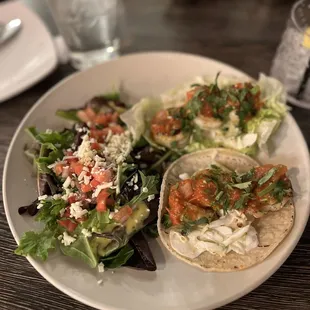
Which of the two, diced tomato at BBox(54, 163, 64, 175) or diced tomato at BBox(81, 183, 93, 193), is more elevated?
diced tomato at BBox(54, 163, 64, 175)

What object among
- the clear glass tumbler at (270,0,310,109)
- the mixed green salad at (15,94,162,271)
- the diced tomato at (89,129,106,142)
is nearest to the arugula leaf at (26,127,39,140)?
the mixed green salad at (15,94,162,271)

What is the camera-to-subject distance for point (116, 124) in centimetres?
233

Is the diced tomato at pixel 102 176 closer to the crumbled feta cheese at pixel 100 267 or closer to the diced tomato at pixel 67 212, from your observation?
the diced tomato at pixel 67 212

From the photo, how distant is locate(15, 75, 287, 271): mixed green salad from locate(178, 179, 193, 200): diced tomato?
130 millimetres

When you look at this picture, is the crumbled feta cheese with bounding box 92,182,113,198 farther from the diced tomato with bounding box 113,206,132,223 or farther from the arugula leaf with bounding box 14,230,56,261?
the arugula leaf with bounding box 14,230,56,261

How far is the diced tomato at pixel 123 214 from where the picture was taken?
1.80m

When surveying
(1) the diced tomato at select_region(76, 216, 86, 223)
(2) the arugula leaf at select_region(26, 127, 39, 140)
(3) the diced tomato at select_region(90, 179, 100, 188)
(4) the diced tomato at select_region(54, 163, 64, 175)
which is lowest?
(1) the diced tomato at select_region(76, 216, 86, 223)

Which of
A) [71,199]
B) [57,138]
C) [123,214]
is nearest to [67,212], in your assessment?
[71,199]

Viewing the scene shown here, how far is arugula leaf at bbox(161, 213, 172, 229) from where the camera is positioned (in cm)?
186

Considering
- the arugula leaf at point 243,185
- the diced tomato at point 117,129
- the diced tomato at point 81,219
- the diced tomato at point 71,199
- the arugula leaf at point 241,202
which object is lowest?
the arugula leaf at point 241,202

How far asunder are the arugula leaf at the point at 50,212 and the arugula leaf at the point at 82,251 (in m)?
0.15

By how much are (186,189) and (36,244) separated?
73 cm

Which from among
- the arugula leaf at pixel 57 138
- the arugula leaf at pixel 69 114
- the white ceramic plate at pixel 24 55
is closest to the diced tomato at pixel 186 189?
the arugula leaf at pixel 57 138

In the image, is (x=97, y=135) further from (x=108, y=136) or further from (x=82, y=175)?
(x=82, y=175)
